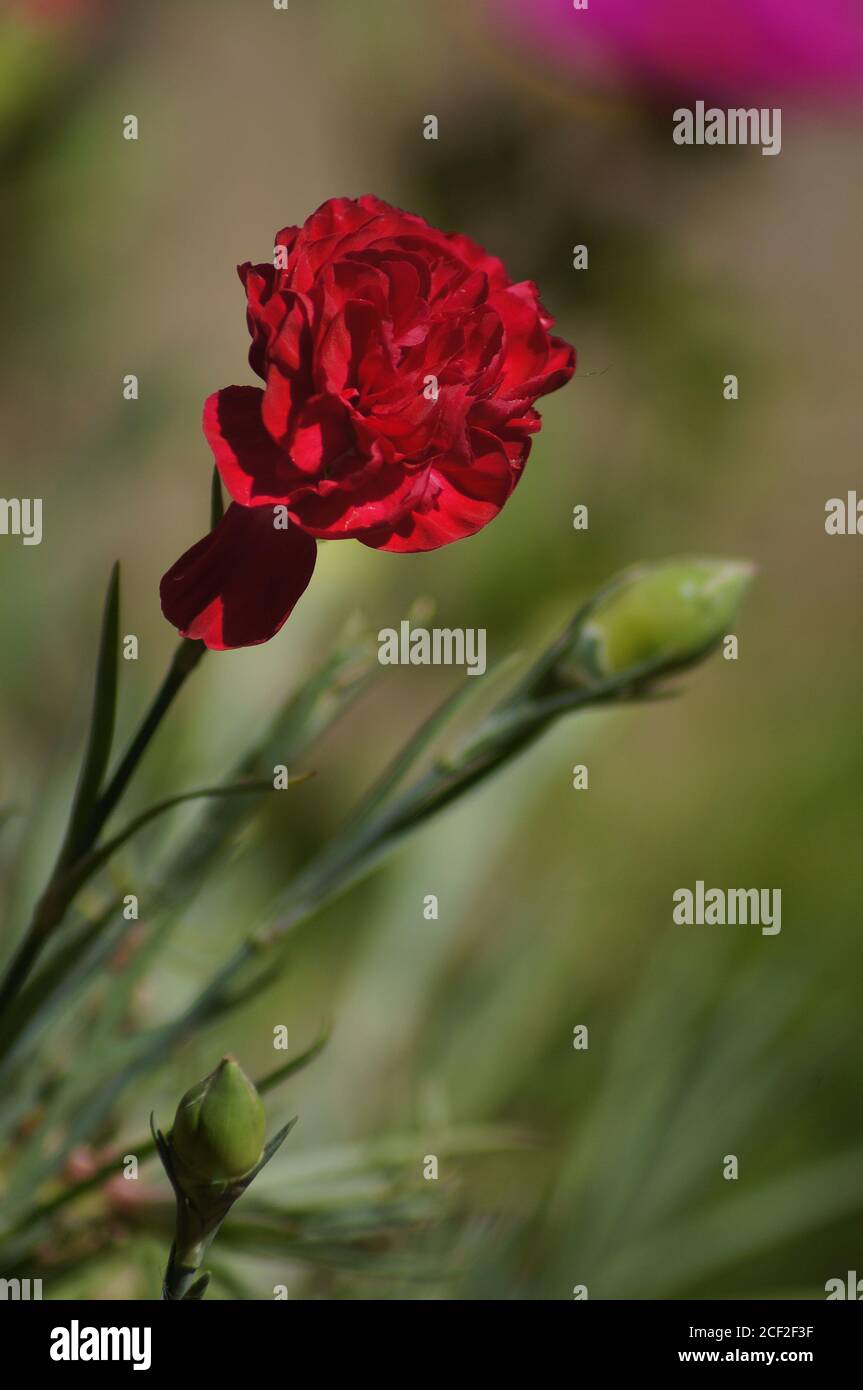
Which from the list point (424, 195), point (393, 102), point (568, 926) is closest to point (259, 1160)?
point (568, 926)

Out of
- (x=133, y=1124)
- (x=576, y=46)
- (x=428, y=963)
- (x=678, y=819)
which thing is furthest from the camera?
(x=678, y=819)

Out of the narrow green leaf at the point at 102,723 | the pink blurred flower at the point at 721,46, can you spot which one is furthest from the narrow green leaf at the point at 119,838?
the pink blurred flower at the point at 721,46

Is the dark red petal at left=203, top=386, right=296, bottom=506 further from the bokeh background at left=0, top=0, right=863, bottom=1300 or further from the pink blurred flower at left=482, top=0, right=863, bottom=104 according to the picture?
the pink blurred flower at left=482, top=0, right=863, bottom=104

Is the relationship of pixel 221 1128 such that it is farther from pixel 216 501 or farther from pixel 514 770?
pixel 514 770

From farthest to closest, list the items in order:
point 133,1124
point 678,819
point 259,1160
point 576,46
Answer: point 678,819 < point 576,46 < point 133,1124 < point 259,1160

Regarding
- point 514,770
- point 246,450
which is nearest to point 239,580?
point 246,450
